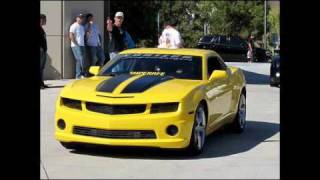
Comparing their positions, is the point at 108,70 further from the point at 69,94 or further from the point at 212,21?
the point at 212,21

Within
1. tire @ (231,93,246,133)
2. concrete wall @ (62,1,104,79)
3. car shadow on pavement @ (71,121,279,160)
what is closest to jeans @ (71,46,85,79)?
concrete wall @ (62,1,104,79)

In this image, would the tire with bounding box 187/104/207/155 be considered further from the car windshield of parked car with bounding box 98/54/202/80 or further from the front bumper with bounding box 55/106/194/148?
the car windshield of parked car with bounding box 98/54/202/80

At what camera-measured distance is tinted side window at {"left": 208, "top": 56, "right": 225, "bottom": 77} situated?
28.9 feet

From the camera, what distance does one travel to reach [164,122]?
23.8 feet

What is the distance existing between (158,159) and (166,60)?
5.54 feet

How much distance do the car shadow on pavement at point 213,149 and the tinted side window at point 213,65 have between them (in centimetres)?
94

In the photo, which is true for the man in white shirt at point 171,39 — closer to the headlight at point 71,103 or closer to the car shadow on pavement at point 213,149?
the car shadow on pavement at point 213,149

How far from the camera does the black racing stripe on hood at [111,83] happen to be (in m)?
7.59

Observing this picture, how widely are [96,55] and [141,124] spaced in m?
10.1

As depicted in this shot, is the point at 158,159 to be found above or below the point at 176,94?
below

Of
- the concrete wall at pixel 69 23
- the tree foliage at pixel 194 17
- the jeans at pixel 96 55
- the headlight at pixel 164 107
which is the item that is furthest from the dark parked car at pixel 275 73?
the tree foliage at pixel 194 17
